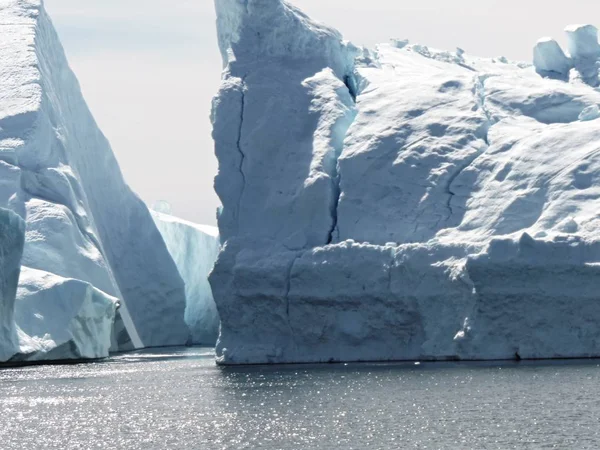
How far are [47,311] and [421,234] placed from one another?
9.19 metres

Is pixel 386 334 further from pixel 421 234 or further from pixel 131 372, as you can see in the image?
pixel 131 372

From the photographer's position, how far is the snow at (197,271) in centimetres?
4056

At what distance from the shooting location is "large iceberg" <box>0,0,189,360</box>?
3016 cm

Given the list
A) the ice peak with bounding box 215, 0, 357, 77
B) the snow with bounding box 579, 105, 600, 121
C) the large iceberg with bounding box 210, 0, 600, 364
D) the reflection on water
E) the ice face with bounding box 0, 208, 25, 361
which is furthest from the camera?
the ice peak with bounding box 215, 0, 357, 77

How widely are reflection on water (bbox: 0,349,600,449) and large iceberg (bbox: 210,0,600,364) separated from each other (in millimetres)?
809

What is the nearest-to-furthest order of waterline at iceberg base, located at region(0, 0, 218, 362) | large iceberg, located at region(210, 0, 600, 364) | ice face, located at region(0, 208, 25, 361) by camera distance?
large iceberg, located at region(210, 0, 600, 364)
ice face, located at region(0, 208, 25, 361)
waterline at iceberg base, located at region(0, 0, 218, 362)

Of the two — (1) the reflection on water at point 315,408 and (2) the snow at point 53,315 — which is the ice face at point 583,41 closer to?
(1) the reflection on water at point 315,408

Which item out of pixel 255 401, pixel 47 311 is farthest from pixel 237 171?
pixel 255 401

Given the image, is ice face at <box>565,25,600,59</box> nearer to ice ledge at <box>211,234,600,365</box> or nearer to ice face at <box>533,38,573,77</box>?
ice face at <box>533,38,573,77</box>

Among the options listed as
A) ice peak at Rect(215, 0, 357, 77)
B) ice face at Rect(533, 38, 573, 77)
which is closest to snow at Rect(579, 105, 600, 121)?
ice face at Rect(533, 38, 573, 77)

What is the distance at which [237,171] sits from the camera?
27594 mm

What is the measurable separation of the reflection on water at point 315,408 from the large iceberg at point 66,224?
454cm

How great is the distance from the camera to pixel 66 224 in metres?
33.2

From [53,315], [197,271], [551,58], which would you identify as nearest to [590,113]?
[551,58]
